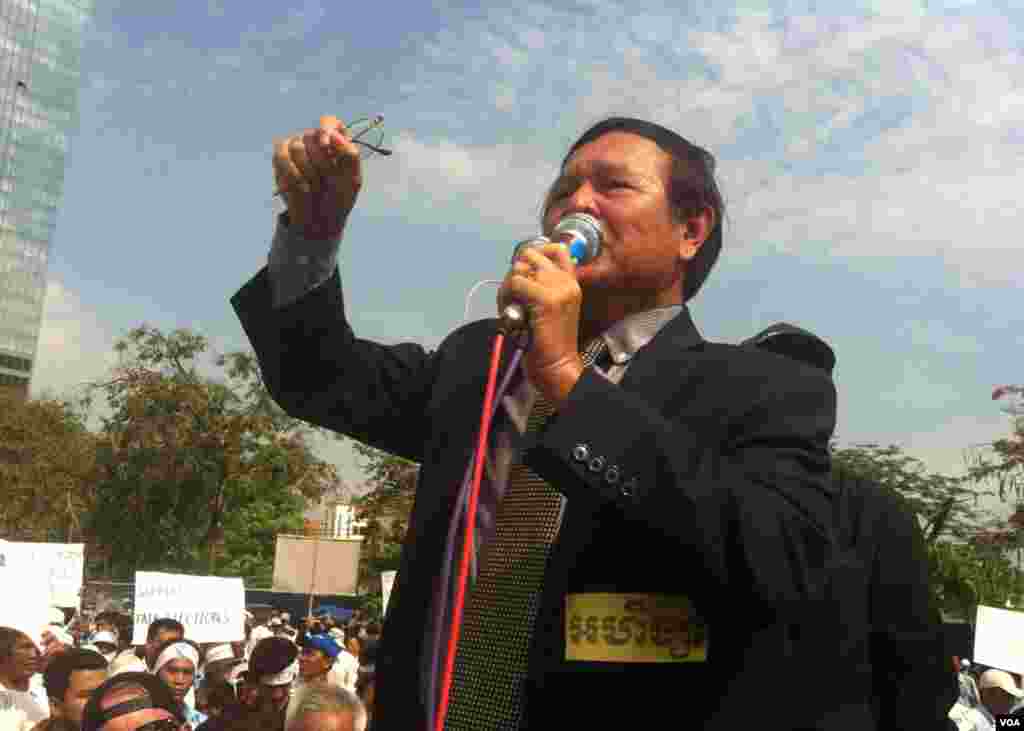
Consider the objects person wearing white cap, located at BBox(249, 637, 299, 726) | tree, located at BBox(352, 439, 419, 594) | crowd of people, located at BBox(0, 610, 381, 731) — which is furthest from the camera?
tree, located at BBox(352, 439, 419, 594)

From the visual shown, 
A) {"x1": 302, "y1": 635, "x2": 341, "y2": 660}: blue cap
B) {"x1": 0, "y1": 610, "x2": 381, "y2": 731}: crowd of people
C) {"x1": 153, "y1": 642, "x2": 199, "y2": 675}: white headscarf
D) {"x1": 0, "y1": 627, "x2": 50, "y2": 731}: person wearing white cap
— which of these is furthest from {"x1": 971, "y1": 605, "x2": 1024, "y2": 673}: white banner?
{"x1": 0, "y1": 627, "x2": 50, "y2": 731}: person wearing white cap

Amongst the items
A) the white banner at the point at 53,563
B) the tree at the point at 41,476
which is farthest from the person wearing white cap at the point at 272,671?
the tree at the point at 41,476

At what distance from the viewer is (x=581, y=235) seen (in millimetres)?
1723

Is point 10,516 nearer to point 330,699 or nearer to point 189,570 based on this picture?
point 189,570

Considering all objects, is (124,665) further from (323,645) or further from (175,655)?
(323,645)

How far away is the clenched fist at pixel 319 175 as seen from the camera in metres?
1.74

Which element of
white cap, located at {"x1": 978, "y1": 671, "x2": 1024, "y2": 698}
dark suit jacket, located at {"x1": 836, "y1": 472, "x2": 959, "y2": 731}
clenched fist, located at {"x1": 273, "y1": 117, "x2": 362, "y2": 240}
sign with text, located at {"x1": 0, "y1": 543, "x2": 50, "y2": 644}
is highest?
clenched fist, located at {"x1": 273, "y1": 117, "x2": 362, "y2": 240}

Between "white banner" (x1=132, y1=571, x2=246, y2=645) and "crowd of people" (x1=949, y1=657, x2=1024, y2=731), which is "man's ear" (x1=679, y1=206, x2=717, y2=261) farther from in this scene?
"white banner" (x1=132, y1=571, x2=246, y2=645)

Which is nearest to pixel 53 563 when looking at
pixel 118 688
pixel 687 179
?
pixel 118 688

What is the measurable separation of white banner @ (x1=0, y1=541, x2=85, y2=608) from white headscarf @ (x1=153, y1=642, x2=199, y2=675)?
3.30 ft

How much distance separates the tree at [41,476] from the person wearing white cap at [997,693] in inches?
1159

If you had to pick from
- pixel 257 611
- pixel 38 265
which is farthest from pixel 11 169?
pixel 257 611

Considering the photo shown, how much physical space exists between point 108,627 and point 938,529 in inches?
739

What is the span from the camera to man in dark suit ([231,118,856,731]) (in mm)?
1399
